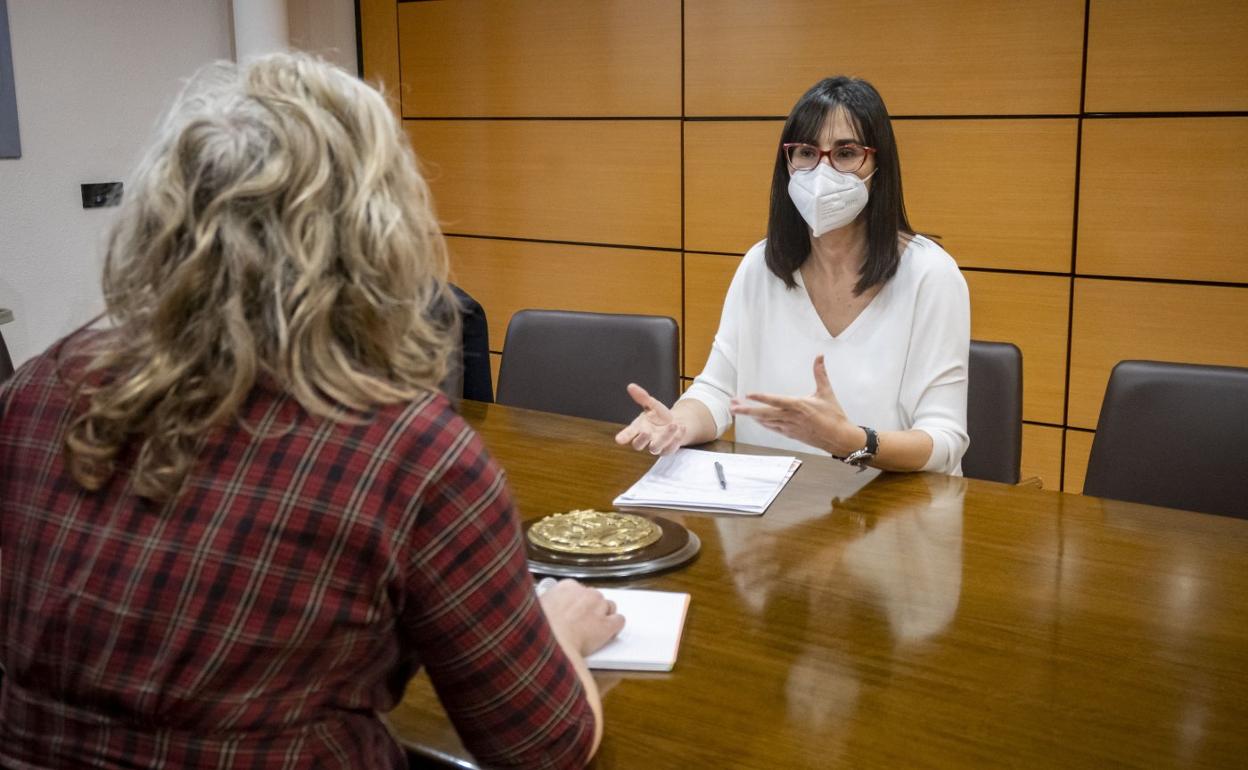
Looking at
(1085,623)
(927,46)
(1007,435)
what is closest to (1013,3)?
(927,46)

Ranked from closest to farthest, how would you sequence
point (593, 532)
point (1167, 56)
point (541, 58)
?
1. point (593, 532)
2. point (1167, 56)
3. point (541, 58)

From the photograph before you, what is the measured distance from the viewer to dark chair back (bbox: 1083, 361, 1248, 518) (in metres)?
2.14

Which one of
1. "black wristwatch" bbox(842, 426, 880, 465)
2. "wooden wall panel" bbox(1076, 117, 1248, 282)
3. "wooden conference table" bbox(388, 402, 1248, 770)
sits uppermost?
"wooden wall panel" bbox(1076, 117, 1248, 282)

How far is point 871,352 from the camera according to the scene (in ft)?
7.81

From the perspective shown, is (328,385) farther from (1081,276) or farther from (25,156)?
(25,156)

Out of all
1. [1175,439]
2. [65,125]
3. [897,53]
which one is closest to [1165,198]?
[897,53]

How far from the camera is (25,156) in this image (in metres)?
4.04

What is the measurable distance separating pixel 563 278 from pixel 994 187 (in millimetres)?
1719

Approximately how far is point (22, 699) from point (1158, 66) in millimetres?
3307

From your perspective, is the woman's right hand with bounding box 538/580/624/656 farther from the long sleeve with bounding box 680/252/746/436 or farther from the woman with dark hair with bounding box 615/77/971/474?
the long sleeve with bounding box 680/252/746/436

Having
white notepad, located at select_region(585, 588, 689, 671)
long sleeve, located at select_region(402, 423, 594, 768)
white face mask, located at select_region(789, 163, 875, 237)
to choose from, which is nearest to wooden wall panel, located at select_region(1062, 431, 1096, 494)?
white face mask, located at select_region(789, 163, 875, 237)

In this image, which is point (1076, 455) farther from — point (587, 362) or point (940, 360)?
point (587, 362)

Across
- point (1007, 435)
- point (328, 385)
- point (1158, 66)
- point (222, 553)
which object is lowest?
point (1007, 435)

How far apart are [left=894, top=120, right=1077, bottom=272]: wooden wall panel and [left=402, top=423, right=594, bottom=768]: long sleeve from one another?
115 inches
